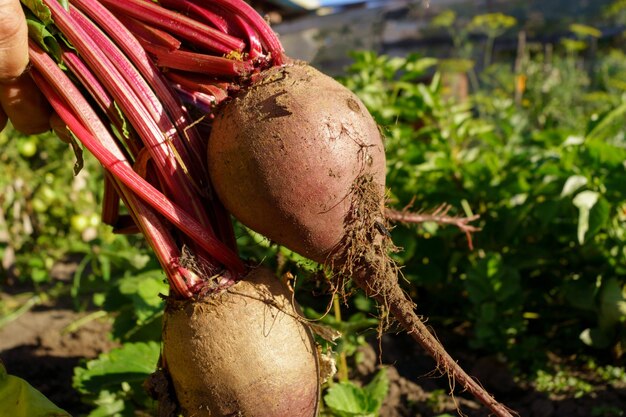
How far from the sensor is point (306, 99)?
1.23 meters

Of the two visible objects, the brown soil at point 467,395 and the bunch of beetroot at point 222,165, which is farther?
the brown soil at point 467,395

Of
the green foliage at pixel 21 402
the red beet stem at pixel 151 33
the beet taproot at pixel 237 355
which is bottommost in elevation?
the green foliage at pixel 21 402

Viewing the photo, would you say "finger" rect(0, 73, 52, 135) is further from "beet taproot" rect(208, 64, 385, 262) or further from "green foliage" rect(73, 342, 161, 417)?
"green foliage" rect(73, 342, 161, 417)

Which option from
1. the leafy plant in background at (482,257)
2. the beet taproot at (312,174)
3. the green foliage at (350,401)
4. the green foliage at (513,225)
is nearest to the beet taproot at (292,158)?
the beet taproot at (312,174)

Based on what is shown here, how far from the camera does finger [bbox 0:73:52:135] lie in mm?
1339

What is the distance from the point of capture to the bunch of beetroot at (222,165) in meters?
1.22

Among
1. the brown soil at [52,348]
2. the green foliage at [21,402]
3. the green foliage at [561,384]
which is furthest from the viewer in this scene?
the brown soil at [52,348]

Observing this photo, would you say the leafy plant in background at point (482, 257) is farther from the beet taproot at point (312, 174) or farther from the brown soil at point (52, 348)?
the beet taproot at point (312, 174)

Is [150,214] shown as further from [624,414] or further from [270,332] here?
[624,414]

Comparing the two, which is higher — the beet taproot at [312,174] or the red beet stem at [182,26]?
the red beet stem at [182,26]

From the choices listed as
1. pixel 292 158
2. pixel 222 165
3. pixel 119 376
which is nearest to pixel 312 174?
pixel 292 158

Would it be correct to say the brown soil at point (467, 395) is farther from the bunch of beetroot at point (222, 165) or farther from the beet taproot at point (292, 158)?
the beet taproot at point (292, 158)

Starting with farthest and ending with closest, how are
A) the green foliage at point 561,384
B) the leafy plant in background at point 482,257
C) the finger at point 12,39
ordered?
1. the green foliage at point 561,384
2. the leafy plant in background at point 482,257
3. the finger at point 12,39

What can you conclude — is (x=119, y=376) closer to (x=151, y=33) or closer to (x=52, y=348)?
(x=151, y=33)
